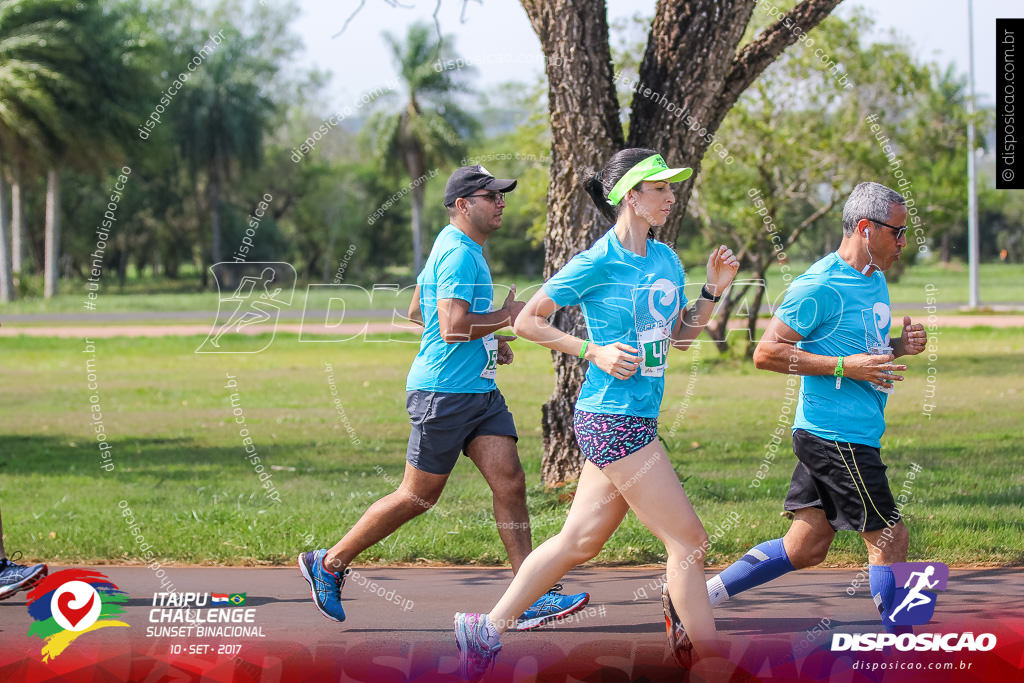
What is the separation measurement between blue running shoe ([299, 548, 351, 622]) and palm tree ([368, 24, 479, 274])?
26836 mm

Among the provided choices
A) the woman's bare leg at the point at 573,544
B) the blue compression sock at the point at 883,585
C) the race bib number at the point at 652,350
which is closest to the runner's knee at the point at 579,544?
the woman's bare leg at the point at 573,544

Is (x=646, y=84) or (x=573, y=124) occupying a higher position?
(x=646, y=84)

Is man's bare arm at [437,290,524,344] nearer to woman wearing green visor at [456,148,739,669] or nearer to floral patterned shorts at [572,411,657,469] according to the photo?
woman wearing green visor at [456,148,739,669]

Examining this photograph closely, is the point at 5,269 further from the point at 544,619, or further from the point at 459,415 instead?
the point at 544,619

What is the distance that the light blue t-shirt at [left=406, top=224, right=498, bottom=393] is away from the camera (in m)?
4.82

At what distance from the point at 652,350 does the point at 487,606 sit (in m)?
1.88

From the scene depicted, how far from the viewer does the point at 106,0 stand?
41625mm

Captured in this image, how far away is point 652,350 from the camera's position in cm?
410

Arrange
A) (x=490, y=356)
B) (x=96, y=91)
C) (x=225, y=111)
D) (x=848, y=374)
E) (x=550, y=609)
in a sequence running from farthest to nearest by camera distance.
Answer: (x=225, y=111) → (x=96, y=91) → (x=490, y=356) → (x=550, y=609) → (x=848, y=374)

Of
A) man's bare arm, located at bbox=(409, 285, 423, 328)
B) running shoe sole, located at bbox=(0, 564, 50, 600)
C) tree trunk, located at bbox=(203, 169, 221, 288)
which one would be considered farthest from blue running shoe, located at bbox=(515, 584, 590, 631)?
tree trunk, located at bbox=(203, 169, 221, 288)

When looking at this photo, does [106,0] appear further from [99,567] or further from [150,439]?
[99,567]

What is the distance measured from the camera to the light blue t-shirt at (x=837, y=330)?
14.6 ft

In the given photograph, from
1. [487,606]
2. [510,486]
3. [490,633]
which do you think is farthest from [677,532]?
[487,606]

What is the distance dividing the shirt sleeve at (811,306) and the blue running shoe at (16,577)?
3.70m
